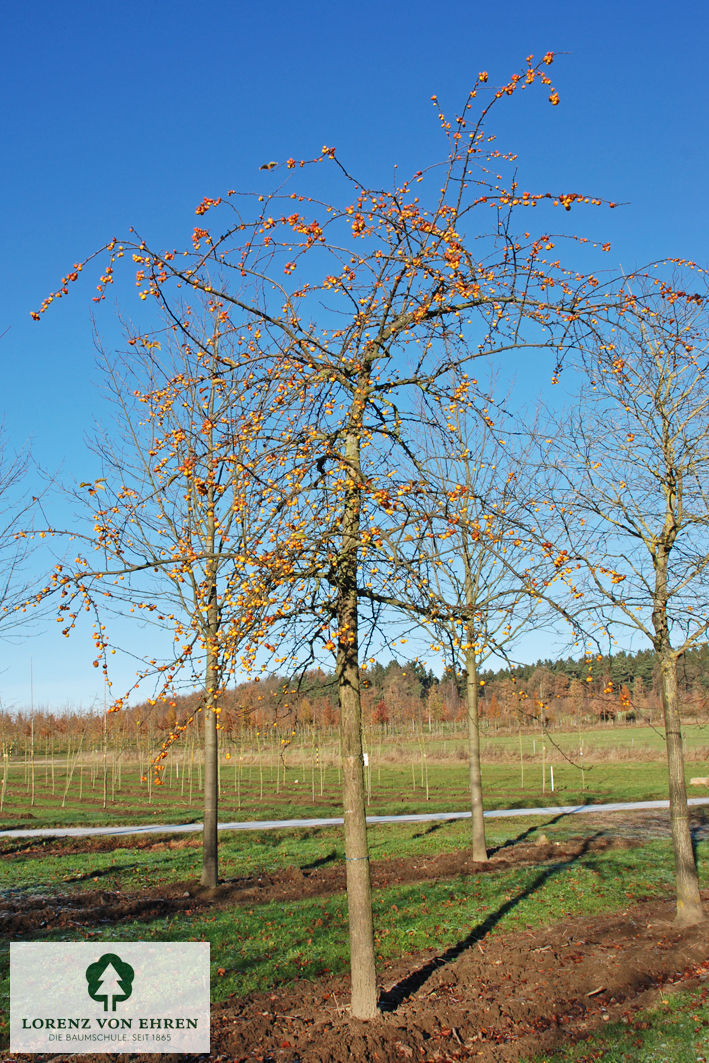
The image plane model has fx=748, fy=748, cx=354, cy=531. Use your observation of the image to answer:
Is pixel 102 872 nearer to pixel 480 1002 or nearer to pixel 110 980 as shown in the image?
pixel 110 980

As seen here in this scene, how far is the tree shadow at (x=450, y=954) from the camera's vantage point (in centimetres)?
606

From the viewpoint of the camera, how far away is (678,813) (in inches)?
324

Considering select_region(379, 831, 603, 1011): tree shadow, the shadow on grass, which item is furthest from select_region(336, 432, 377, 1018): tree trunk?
the shadow on grass

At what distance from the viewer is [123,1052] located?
201 inches

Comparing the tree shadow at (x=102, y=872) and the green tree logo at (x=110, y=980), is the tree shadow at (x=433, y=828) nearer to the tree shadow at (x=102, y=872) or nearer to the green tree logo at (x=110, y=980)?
the tree shadow at (x=102, y=872)

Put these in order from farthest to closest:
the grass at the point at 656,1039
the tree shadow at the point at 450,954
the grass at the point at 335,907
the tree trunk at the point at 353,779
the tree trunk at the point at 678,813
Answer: the tree trunk at the point at 678,813
the grass at the point at 335,907
the tree shadow at the point at 450,954
the tree trunk at the point at 353,779
the grass at the point at 656,1039

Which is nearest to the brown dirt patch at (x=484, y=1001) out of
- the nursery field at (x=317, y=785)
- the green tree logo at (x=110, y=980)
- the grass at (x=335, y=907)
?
the grass at (x=335, y=907)

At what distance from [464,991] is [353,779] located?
2.41 metres

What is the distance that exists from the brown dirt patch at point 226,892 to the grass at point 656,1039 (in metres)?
5.30

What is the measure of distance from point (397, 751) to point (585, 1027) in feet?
106

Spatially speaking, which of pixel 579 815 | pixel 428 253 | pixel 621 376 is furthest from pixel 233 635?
pixel 579 815

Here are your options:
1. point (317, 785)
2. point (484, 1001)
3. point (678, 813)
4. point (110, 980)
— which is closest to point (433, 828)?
point (678, 813)

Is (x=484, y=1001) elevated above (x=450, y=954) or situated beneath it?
elevated above

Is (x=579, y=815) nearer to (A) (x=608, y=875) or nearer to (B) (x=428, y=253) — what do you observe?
(A) (x=608, y=875)
